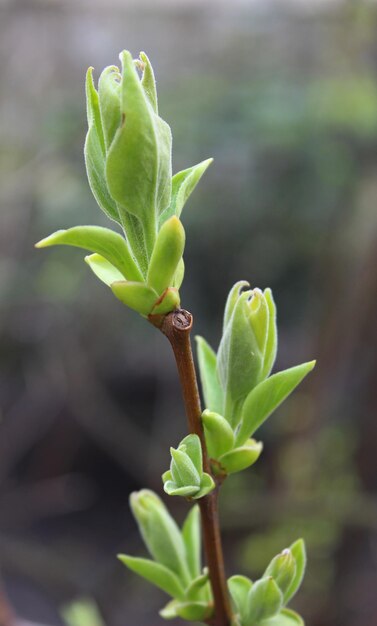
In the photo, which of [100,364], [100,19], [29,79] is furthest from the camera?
[100,19]

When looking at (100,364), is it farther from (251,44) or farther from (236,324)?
(236,324)

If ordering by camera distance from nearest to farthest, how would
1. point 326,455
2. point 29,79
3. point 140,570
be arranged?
1. point 140,570
2. point 326,455
3. point 29,79

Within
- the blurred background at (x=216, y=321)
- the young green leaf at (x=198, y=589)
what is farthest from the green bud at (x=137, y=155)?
the blurred background at (x=216, y=321)

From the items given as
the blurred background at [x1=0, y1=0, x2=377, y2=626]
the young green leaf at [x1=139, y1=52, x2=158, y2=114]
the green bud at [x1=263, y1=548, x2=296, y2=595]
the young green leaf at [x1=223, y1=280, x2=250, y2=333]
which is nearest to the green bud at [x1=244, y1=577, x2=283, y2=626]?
the green bud at [x1=263, y1=548, x2=296, y2=595]

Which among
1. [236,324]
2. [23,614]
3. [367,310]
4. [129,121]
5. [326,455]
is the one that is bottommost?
[23,614]

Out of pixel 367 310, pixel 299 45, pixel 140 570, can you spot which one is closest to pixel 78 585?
pixel 367 310

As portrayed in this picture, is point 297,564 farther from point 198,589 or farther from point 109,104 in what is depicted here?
point 109,104

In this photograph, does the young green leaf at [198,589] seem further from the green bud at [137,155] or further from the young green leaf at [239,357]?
the green bud at [137,155]

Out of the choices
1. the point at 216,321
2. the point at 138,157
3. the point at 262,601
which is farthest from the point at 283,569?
the point at 216,321
